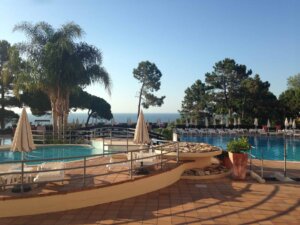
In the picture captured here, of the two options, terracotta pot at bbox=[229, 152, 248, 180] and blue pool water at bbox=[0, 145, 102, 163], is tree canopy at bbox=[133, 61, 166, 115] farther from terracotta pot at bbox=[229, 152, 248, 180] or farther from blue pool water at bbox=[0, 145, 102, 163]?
terracotta pot at bbox=[229, 152, 248, 180]

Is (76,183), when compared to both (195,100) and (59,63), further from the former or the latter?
(195,100)

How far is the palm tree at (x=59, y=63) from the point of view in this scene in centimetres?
2067

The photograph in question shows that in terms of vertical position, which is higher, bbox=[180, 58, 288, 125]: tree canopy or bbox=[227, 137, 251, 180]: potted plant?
bbox=[180, 58, 288, 125]: tree canopy

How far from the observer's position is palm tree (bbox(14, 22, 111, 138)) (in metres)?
20.7

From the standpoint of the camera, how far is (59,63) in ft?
68.6

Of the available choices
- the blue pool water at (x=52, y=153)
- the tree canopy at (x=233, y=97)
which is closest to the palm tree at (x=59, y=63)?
the blue pool water at (x=52, y=153)

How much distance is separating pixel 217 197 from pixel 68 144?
1264 centimetres

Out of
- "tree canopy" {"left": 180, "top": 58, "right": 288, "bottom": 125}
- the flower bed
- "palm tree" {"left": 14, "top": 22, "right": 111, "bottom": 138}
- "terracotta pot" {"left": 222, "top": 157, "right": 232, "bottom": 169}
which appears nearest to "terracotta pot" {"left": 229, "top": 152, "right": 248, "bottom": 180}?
the flower bed

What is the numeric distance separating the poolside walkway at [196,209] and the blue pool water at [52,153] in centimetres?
659

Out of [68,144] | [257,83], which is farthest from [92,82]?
[257,83]

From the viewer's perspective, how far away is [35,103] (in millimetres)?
31000

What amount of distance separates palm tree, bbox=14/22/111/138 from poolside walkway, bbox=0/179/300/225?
15064mm

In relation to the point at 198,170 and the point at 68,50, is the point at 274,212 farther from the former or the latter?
the point at 68,50

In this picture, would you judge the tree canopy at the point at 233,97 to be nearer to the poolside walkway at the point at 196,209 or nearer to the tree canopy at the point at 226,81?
the tree canopy at the point at 226,81
